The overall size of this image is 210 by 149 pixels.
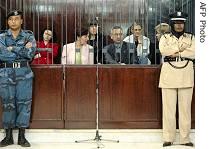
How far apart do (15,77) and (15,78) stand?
0.04 feet

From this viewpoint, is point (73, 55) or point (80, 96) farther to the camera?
point (73, 55)

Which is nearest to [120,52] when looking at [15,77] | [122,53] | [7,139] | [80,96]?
[122,53]

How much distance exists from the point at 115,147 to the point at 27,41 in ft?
5.55

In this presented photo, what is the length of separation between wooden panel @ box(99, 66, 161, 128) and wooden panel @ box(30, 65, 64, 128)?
0.55m

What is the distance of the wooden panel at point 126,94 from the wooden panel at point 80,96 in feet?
0.43

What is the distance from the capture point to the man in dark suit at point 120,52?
5750mm

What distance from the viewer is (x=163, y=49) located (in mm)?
5203

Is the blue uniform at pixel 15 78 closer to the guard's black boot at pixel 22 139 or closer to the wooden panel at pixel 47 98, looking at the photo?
the guard's black boot at pixel 22 139

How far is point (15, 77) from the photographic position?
516 centimetres

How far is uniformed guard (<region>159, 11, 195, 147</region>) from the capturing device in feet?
17.0

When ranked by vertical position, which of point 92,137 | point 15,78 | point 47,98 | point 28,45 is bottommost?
point 92,137

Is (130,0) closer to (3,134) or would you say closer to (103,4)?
(103,4)

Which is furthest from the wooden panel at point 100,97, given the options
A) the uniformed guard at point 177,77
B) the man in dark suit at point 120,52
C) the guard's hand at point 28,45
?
the guard's hand at point 28,45

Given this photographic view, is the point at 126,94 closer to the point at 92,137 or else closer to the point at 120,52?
the point at 120,52
